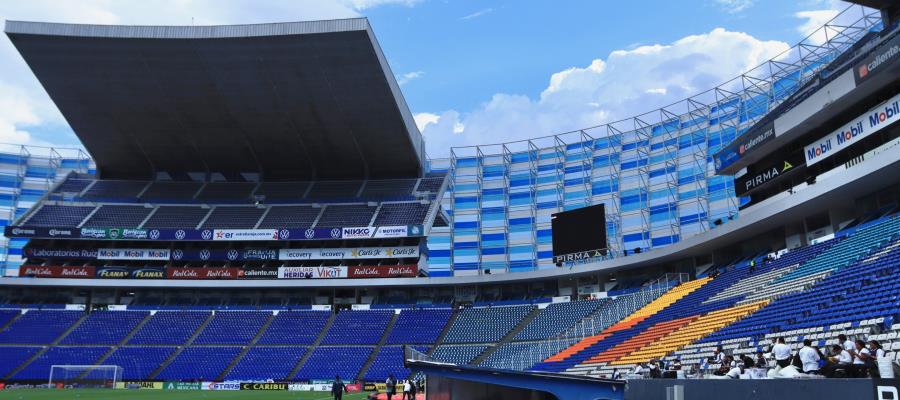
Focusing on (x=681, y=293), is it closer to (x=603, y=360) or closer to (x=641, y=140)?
(x=603, y=360)

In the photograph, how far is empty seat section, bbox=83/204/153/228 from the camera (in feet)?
186

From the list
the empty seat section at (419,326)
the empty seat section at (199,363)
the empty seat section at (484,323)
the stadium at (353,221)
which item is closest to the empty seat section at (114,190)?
the stadium at (353,221)

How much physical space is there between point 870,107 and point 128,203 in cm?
5465

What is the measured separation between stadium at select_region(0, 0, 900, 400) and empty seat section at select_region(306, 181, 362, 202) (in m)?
0.35

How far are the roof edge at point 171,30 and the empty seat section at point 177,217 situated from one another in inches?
682

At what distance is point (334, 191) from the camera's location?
61.0 metres

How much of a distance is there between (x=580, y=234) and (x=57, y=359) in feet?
124

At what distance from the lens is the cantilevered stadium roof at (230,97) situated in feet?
148

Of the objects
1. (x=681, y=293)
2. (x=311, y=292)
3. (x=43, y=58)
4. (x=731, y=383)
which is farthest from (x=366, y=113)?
(x=731, y=383)

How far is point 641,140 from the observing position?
60.3 meters

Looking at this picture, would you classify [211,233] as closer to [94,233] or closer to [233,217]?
[233,217]

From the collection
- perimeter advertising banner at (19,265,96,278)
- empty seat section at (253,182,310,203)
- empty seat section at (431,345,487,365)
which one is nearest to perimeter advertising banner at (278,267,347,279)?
empty seat section at (253,182,310,203)

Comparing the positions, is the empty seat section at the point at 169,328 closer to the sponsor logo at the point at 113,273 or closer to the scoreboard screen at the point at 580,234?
the sponsor logo at the point at 113,273

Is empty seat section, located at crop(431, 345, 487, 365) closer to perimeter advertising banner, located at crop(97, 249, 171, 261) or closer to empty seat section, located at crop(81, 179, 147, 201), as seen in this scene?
perimeter advertising banner, located at crop(97, 249, 171, 261)
